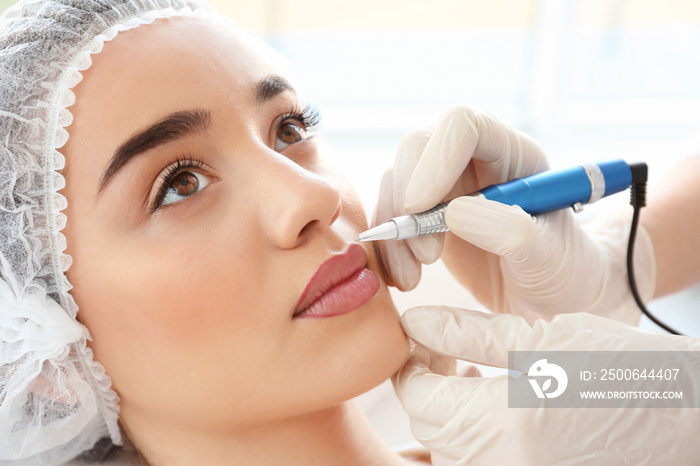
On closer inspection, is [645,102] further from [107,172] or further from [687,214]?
[107,172]

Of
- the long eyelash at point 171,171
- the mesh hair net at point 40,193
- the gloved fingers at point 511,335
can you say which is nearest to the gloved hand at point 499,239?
the gloved fingers at point 511,335

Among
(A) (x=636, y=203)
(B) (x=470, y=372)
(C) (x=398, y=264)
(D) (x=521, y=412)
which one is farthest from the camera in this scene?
(B) (x=470, y=372)

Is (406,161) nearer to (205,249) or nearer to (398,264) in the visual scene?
(398,264)

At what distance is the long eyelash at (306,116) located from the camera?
120cm

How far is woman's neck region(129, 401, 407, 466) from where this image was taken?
1.15m

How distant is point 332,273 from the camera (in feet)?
3.42

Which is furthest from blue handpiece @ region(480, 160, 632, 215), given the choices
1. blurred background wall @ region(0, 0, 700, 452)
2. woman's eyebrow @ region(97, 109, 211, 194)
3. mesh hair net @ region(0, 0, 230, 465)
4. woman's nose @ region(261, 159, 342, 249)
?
blurred background wall @ region(0, 0, 700, 452)

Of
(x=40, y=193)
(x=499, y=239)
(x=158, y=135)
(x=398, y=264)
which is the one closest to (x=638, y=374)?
(x=499, y=239)

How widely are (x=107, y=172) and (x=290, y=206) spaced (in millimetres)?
288

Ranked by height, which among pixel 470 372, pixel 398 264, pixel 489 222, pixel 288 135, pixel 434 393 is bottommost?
pixel 470 372

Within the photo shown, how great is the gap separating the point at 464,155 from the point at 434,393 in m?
0.42

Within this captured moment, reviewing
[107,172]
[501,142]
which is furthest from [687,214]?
[107,172]

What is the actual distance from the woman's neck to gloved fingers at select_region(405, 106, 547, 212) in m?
0.43

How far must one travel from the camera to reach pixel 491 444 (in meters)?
1.02
